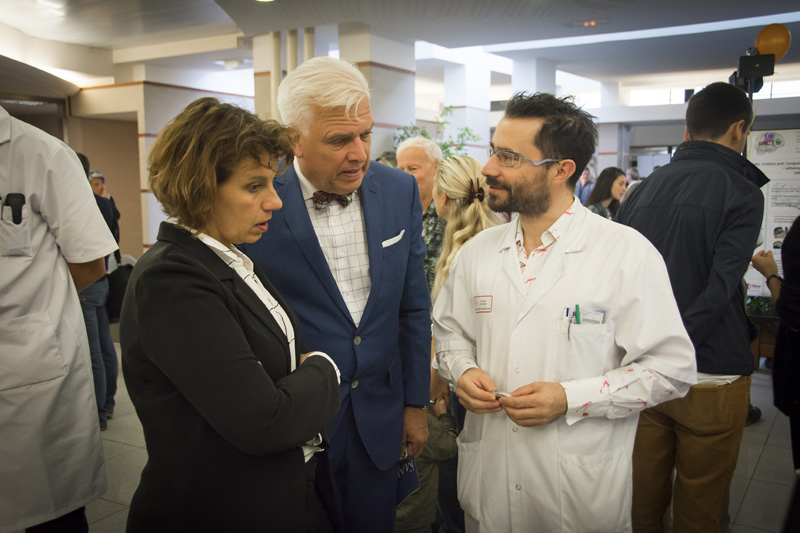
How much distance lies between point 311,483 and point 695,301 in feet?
5.29

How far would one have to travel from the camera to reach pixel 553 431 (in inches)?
66.6

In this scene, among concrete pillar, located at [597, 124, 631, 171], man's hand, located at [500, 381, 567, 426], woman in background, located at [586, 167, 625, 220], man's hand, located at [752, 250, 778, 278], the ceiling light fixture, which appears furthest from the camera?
concrete pillar, located at [597, 124, 631, 171]

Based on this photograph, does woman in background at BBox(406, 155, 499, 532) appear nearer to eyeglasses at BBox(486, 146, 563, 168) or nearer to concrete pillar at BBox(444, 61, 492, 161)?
eyeglasses at BBox(486, 146, 563, 168)

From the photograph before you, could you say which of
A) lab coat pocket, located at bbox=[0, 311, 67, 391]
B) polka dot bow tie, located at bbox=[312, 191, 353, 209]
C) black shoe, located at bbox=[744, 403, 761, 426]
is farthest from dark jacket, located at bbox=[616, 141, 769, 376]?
black shoe, located at bbox=[744, 403, 761, 426]

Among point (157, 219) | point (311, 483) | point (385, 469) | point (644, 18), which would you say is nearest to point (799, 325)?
point (385, 469)

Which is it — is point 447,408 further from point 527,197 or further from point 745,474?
point 745,474

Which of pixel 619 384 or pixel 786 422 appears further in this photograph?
pixel 786 422

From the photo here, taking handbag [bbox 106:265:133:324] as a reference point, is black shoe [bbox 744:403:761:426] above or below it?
below

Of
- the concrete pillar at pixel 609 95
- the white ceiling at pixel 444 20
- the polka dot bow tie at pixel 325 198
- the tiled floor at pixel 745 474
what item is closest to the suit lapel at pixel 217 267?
the polka dot bow tie at pixel 325 198

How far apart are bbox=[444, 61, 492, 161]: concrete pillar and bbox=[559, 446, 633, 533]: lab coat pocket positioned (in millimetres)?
9304

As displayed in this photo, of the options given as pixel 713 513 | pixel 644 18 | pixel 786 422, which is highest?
pixel 644 18

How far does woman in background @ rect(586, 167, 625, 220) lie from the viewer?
6.18 meters

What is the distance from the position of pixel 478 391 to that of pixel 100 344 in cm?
412

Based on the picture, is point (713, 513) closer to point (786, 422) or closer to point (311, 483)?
point (311, 483)
